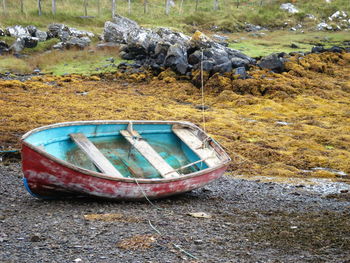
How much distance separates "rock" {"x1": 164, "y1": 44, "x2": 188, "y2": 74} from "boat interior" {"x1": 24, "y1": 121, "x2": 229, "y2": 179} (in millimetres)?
13915

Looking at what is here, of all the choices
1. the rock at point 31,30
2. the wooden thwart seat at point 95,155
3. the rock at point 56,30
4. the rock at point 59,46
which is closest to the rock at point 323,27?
the rock at point 56,30

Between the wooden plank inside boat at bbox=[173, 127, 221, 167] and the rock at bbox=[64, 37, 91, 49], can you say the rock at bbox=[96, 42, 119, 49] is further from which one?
the wooden plank inside boat at bbox=[173, 127, 221, 167]

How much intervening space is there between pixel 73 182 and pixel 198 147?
140 inches

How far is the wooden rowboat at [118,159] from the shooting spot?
770cm

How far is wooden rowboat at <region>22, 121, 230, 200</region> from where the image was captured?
303 inches

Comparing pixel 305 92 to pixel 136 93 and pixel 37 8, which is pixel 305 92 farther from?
pixel 37 8

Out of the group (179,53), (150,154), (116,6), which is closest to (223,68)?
(179,53)

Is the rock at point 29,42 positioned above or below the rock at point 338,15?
below

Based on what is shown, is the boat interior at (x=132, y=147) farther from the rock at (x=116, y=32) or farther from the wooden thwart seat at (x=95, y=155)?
the rock at (x=116, y=32)

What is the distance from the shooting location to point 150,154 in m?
9.74

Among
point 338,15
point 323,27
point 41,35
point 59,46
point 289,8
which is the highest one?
point 289,8

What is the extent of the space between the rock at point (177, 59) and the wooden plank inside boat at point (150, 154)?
14.8m

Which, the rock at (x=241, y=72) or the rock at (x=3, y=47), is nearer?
the rock at (x=241, y=72)

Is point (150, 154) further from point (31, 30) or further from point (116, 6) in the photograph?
point (116, 6)
